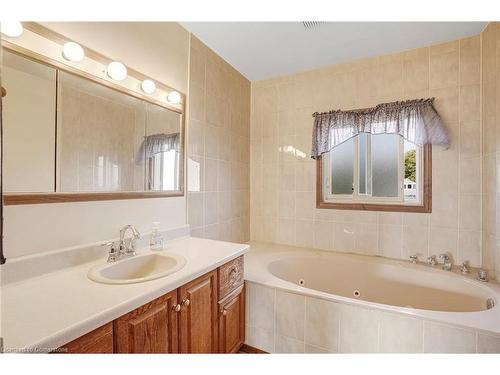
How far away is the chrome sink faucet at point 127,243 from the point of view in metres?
1.34

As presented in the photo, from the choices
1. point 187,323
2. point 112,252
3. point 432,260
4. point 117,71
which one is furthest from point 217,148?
point 432,260

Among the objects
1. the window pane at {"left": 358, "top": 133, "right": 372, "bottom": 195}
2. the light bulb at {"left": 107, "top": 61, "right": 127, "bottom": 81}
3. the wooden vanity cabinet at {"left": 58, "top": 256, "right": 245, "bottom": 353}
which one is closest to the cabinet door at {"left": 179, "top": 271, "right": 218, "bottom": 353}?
the wooden vanity cabinet at {"left": 58, "top": 256, "right": 245, "bottom": 353}

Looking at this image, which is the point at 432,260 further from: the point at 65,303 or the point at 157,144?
the point at 65,303

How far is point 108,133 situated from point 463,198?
276cm

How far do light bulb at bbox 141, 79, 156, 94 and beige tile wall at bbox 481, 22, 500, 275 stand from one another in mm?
2446

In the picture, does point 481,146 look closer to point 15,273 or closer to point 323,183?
point 323,183

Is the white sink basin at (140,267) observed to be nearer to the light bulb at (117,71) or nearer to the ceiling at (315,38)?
the light bulb at (117,71)

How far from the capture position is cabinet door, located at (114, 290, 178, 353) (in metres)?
0.88

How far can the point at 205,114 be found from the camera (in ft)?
7.11

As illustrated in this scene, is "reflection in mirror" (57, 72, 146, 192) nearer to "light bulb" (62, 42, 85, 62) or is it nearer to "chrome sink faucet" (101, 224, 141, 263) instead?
"light bulb" (62, 42, 85, 62)

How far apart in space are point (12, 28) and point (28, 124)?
0.41 meters

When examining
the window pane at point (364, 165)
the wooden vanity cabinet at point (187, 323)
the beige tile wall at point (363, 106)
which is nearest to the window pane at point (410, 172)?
the beige tile wall at point (363, 106)
